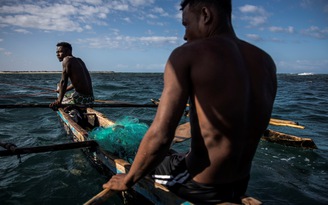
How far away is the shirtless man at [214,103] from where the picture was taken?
1.70 metres

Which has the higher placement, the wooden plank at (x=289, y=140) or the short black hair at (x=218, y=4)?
the short black hair at (x=218, y=4)

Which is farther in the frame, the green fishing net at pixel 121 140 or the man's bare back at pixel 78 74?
the man's bare back at pixel 78 74

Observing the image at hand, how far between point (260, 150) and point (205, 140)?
5.55 m

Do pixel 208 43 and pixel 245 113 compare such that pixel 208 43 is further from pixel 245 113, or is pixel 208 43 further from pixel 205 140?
pixel 205 140

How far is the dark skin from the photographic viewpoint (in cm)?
687

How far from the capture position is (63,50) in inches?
279

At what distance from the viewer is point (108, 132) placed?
13.2ft

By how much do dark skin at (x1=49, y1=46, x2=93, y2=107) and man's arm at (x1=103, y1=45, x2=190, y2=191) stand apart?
18.2 feet

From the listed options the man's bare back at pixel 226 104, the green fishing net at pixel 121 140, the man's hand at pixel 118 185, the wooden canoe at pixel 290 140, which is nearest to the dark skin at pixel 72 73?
the green fishing net at pixel 121 140

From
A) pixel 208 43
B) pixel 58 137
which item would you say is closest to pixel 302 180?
pixel 208 43

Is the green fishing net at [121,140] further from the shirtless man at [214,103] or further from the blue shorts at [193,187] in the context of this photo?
the shirtless man at [214,103]

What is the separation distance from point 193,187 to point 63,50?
20.7 feet

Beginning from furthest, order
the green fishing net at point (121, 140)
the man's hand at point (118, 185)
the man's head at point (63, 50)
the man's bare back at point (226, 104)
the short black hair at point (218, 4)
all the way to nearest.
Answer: the man's head at point (63, 50), the green fishing net at point (121, 140), the man's hand at point (118, 185), the short black hair at point (218, 4), the man's bare back at point (226, 104)

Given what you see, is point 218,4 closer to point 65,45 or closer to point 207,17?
point 207,17
